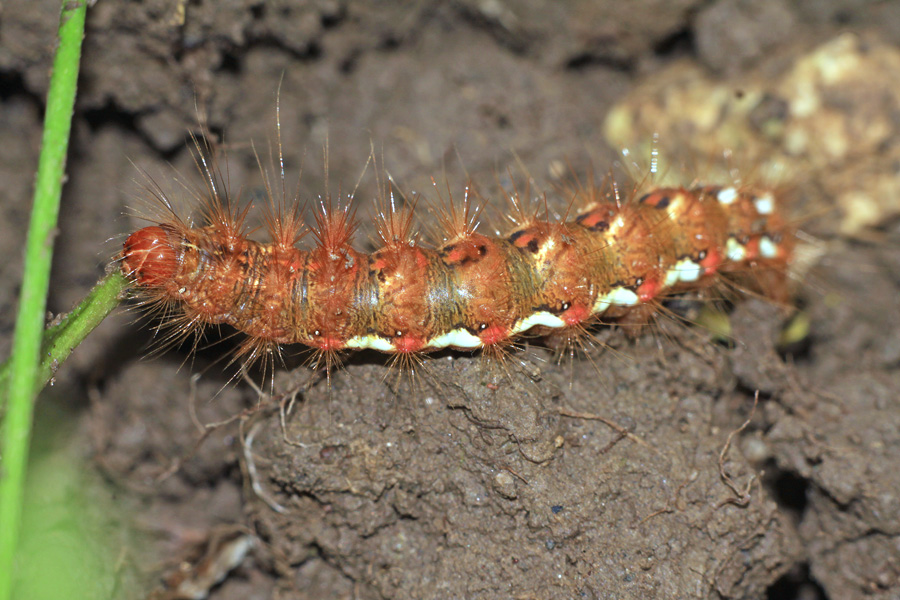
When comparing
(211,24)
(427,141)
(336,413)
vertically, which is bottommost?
(336,413)

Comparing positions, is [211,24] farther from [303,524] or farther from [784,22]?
[784,22]

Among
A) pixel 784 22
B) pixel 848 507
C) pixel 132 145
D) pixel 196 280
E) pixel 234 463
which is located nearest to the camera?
pixel 196 280

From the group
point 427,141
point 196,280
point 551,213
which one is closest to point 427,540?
point 196,280

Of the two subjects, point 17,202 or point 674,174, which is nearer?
point 17,202

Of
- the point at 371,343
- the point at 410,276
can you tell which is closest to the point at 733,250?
the point at 410,276

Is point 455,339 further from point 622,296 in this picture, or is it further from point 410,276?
point 622,296

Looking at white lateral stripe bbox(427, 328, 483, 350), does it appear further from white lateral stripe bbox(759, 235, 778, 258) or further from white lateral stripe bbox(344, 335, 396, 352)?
white lateral stripe bbox(759, 235, 778, 258)

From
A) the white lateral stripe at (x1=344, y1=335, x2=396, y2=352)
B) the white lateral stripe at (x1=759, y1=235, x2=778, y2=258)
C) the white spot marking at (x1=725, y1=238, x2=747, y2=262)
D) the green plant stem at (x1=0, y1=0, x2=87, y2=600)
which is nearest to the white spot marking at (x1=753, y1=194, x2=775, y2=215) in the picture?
the white lateral stripe at (x1=759, y1=235, x2=778, y2=258)
